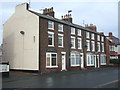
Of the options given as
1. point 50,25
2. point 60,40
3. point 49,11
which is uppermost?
point 49,11

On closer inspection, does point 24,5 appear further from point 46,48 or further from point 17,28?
point 46,48

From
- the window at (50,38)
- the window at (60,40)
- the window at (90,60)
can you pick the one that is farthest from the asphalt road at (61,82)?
the window at (90,60)

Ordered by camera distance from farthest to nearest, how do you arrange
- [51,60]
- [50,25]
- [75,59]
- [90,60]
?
[90,60] → [75,59] → [50,25] → [51,60]

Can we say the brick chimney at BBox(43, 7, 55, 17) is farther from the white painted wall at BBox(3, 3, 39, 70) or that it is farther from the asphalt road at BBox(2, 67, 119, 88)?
the asphalt road at BBox(2, 67, 119, 88)

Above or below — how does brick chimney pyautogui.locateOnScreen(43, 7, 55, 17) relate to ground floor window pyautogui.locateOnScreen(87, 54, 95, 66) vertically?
above

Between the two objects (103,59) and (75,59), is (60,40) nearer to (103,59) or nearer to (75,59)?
(75,59)

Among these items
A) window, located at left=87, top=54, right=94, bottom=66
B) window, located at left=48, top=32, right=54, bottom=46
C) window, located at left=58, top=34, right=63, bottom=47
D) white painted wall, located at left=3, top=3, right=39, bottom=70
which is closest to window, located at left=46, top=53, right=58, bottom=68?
window, located at left=48, top=32, right=54, bottom=46

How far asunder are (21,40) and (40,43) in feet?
11.5

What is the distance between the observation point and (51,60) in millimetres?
24938

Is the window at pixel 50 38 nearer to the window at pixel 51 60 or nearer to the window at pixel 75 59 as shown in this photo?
the window at pixel 51 60

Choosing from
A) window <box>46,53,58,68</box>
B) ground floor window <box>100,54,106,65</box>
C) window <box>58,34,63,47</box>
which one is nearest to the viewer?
window <box>46,53,58,68</box>

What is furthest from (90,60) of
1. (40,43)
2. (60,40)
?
(40,43)

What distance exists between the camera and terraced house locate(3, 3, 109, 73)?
23781 millimetres

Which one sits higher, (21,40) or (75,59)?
(21,40)
